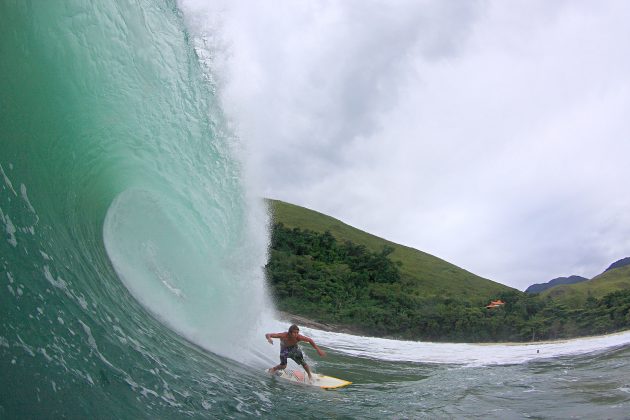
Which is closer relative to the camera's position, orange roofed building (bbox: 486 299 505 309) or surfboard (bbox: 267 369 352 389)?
surfboard (bbox: 267 369 352 389)

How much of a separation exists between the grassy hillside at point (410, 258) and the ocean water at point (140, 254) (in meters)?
82.2

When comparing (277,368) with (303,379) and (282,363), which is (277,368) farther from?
(303,379)

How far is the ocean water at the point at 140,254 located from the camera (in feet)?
18.4

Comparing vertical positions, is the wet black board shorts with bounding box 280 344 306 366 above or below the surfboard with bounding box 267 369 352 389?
above

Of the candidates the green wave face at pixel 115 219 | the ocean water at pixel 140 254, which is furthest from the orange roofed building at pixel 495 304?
the green wave face at pixel 115 219

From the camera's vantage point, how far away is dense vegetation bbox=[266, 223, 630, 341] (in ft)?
142

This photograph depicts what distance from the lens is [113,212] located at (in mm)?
11102

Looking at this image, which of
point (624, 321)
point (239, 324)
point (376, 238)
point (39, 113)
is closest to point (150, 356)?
point (39, 113)

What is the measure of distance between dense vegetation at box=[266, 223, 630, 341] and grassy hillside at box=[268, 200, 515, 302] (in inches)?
1152

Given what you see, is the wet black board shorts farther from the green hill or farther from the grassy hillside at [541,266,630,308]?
the grassy hillside at [541,266,630,308]

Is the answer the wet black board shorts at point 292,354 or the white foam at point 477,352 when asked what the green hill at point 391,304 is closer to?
the white foam at point 477,352

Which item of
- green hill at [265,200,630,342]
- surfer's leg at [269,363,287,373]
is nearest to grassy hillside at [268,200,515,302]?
green hill at [265,200,630,342]

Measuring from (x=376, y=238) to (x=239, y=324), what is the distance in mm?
118797

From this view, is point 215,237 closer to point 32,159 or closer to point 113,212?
point 113,212
